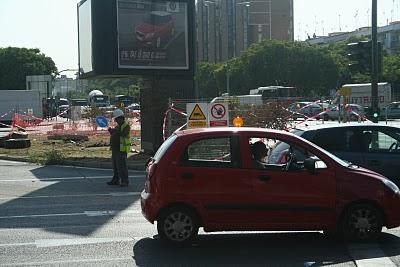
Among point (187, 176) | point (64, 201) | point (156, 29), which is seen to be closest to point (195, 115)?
point (156, 29)

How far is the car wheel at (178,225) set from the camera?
7.84 meters

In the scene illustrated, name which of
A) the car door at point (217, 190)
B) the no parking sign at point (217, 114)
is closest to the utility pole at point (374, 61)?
the no parking sign at point (217, 114)

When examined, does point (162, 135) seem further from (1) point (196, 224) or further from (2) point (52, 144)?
(1) point (196, 224)

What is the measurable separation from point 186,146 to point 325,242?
222cm

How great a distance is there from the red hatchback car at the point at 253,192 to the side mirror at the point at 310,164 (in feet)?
0.03

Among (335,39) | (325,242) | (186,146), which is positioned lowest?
(325,242)

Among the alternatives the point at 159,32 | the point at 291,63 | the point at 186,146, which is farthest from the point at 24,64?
the point at 186,146

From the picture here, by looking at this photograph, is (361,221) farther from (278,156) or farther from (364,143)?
(364,143)

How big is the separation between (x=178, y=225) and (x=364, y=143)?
176 inches

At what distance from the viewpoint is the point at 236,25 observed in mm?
132125

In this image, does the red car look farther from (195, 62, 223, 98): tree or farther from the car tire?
(195, 62, 223, 98): tree

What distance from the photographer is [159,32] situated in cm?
2053

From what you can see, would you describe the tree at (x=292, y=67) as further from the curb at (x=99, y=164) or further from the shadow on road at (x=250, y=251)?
the shadow on road at (x=250, y=251)

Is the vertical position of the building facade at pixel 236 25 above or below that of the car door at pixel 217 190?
above
